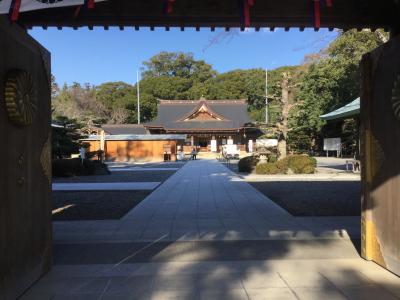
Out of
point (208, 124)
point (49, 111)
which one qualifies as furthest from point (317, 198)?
point (208, 124)

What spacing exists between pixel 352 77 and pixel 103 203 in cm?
3158

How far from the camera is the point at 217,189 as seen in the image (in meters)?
13.6

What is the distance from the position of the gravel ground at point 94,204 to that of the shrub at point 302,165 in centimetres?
928

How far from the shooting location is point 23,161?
4172 mm

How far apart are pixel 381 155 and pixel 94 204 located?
767cm

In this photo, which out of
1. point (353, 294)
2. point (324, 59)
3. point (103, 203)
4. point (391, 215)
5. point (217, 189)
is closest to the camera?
point (353, 294)

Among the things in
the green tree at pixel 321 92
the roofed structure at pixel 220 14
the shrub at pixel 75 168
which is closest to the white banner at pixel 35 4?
the roofed structure at pixel 220 14

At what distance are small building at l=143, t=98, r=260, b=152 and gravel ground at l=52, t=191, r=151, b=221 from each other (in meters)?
33.1

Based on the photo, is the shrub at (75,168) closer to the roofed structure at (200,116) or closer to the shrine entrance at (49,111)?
the shrine entrance at (49,111)

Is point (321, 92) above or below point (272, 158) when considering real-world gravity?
above

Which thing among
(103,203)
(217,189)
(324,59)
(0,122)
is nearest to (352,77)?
(324,59)

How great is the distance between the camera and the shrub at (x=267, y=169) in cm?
1972

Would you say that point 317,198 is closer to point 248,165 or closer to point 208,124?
point 248,165

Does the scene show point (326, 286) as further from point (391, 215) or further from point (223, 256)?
point (223, 256)
